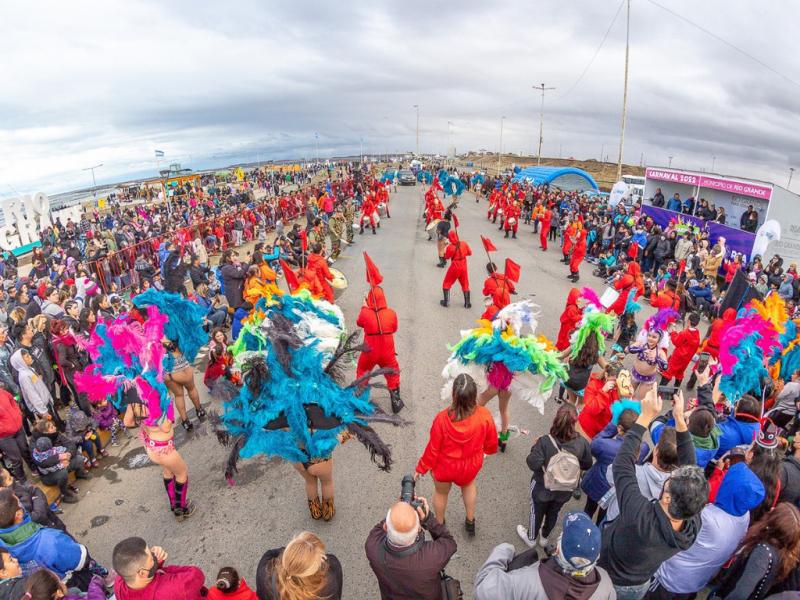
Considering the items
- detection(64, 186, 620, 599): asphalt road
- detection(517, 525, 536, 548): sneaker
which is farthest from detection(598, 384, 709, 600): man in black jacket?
detection(64, 186, 620, 599): asphalt road

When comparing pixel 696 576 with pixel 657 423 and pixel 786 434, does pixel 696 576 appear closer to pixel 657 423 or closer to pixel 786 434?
pixel 657 423

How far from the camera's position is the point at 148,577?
2377 millimetres

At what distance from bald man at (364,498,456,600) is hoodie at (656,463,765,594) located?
1.72 m

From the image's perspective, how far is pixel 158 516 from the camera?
4418mm

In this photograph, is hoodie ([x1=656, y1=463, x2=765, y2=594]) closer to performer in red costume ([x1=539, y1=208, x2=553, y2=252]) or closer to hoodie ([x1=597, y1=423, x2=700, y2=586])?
hoodie ([x1=597, y1=423, x2=700, y2=586])

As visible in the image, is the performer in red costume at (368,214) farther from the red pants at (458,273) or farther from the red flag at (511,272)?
the red flag at (511,272)

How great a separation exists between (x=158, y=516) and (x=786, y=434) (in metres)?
6.75

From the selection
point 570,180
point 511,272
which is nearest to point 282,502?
point 511,272

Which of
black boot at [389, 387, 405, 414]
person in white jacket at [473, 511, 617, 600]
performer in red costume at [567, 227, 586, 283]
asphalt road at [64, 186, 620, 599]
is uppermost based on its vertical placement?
person in white jacket at [473, 511, 617, 600]

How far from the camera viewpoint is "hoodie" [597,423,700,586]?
2.34 meters

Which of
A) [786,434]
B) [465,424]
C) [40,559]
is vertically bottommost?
[786,434]

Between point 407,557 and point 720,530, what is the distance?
2092 mm

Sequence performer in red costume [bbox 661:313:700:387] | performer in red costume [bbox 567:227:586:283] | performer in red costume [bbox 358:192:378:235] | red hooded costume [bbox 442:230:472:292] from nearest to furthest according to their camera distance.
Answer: performer in red costume [bbox 661:313:700:387]
red hooded costume [bbox 442:230:472:292]
performer in red costume [bbox 567:227:586:283]
performer in red costume [bbox 358:192:378:235]

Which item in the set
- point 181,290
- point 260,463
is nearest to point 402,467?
point 260,463
